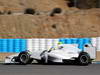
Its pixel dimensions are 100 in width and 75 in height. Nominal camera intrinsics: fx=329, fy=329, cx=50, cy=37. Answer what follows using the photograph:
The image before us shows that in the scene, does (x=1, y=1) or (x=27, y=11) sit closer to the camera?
(x=27, y=11)

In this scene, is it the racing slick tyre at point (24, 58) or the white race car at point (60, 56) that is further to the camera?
the racing slick tyre at point (24, 58)

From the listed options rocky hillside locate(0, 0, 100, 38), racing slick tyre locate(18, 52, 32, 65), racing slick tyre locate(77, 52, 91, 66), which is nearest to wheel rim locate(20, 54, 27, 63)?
racing slick tyre locate(18, 52, 32, 65)

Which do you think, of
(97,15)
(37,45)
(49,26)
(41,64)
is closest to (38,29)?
(49,26)

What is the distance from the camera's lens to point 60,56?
14.8m

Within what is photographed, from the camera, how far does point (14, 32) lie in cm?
3759

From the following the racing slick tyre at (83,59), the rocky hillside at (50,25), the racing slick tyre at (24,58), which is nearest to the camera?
the racing slick tyre at (83,59)

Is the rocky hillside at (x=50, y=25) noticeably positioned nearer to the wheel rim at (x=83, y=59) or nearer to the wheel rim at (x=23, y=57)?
the wheel rim at (x=23, y=57)

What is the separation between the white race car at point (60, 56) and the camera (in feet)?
48.0

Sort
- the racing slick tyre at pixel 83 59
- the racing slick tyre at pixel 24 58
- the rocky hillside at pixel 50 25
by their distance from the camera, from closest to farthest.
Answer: the racing slick tyre at pixel 83 59 → the racing slick tyre at pixel 24 58 → the rocky hillside at pixel 50 25

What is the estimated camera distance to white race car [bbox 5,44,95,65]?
48.0 feet

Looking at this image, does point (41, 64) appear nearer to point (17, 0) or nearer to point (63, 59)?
point (63, 59)

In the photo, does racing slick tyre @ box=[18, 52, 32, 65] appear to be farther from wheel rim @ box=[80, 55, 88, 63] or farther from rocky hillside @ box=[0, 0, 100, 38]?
rocky hillside @ box=[0, 0, 100, 38]

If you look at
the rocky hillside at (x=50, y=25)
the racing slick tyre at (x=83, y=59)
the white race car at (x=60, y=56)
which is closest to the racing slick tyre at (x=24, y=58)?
the white race car at (x=60, y=56)

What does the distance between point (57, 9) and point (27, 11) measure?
4.08 metres
